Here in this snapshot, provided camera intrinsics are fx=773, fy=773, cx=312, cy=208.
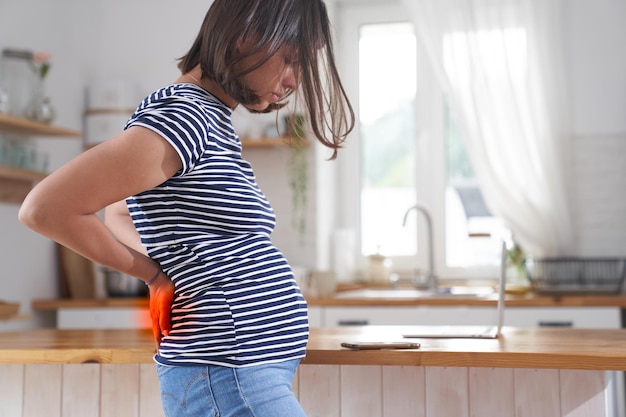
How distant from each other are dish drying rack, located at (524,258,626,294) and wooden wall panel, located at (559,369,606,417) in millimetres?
1845

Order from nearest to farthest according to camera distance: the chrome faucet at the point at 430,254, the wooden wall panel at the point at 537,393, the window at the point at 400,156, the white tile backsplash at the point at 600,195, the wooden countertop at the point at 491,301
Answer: the wooden wall panel at the point at 537,393 → the wooden countertop at the point at 491,301 → the white tile backsplash at the point at 600,195 → the chrome faucet at the point at 430,254 → the window at the point at 400,156

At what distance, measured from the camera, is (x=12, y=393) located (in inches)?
70.6

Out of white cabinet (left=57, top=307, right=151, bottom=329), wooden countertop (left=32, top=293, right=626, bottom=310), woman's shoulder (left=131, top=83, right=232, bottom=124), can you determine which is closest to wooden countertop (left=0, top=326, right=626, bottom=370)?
woman's shoulder (left=131, top=83, right=232, bottom=124)

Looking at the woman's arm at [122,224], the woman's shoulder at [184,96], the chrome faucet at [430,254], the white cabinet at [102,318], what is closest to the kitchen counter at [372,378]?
the woman's arm at [122,224]

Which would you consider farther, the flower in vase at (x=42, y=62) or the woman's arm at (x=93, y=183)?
the flower in vase at (x=42, y=62)

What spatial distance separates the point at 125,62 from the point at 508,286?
2.34 metres

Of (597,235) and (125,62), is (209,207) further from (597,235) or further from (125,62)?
(125,62)

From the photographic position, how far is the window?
411 cm

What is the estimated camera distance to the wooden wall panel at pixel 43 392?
178cm

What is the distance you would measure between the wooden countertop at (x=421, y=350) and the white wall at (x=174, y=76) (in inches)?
70.7

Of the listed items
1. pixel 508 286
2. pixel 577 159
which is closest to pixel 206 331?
pixel 508 286

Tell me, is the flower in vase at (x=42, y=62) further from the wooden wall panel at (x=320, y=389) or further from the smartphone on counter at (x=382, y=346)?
the smartphone on counter at (x=382, y=346)

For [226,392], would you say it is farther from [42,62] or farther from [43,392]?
[42,62]

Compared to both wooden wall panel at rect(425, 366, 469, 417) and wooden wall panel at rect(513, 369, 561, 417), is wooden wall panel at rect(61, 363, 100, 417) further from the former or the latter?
wooden wall panel at rect(513, 369, 561, 417)
